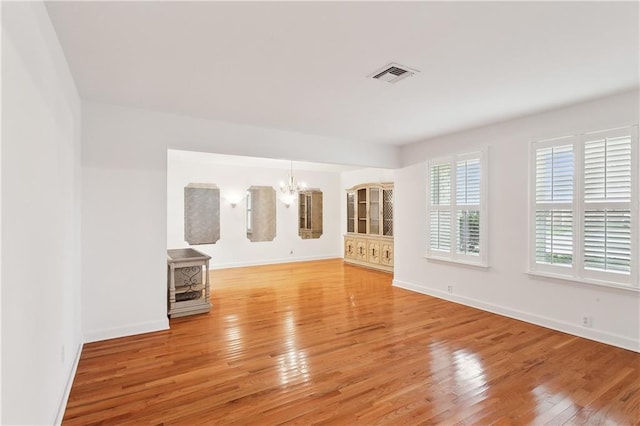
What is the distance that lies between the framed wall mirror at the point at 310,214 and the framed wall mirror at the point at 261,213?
845 mm

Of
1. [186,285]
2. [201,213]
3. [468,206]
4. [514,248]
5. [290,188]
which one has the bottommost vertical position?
[186,285]

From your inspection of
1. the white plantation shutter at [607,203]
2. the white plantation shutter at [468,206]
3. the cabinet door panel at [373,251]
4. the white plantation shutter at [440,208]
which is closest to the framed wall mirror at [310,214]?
the cabinet door panel at [373,251]

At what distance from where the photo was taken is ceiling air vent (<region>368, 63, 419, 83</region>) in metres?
2.76

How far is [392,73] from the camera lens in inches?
113

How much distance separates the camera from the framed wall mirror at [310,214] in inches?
369

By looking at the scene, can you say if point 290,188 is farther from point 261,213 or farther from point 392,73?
point 392,73

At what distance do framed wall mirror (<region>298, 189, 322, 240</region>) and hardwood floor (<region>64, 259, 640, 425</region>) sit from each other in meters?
4.83

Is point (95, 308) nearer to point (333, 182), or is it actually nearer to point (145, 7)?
point (145, 7)

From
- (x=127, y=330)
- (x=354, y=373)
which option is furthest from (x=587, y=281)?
(x=127, y=330)

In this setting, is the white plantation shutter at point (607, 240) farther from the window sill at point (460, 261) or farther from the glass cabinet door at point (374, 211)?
the glass cabinet door at point (374, 211)

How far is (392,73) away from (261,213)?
6.32m

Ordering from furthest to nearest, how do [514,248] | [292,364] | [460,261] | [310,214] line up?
[310,214] → [460,261] → [514,248] → [292,364]

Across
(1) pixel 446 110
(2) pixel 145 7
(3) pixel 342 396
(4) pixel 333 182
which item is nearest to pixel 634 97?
(1) pixel 446 110

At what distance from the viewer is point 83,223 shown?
3.55 meters
